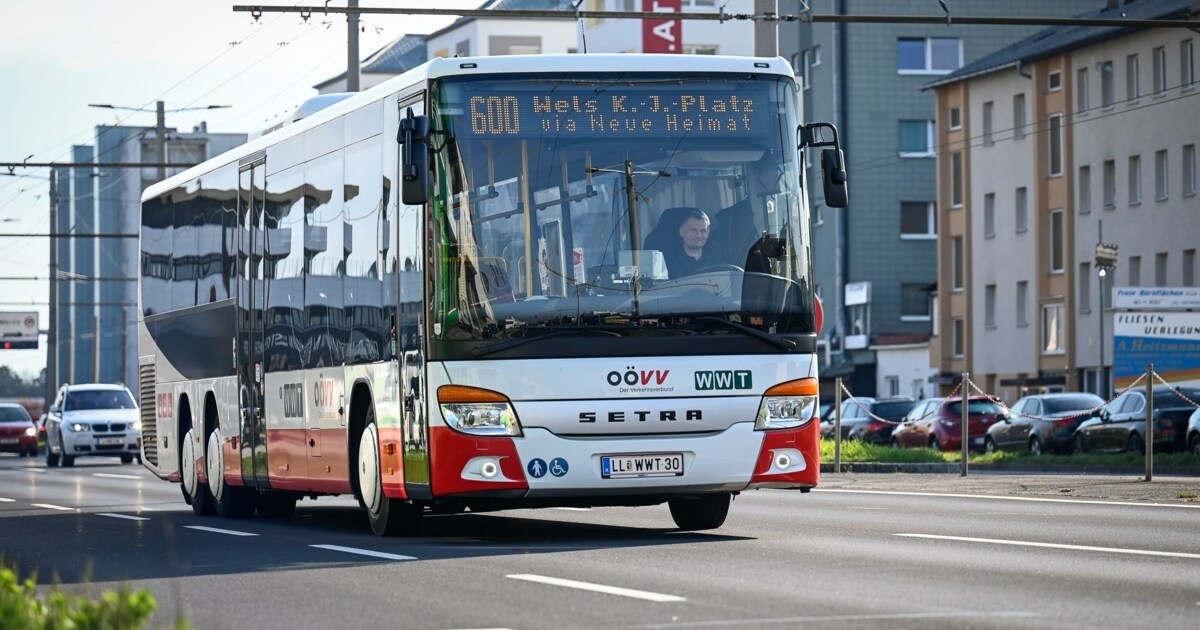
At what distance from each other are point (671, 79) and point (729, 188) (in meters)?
0.91

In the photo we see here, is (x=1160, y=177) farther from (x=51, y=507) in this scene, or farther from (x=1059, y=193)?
(x=51, y=507)

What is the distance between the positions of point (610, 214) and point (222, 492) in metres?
7.99

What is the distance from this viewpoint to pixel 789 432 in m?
15.7

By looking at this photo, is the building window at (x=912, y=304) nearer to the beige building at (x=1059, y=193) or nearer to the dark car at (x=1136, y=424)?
the beige building at (x=1059, y=193)

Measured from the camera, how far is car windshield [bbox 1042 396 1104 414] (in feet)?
152

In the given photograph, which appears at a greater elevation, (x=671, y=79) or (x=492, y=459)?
(x=671, y=79)

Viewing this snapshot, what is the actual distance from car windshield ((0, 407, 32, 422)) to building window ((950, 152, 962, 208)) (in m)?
33.7

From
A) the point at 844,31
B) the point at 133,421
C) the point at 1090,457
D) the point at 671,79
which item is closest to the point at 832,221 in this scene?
the point at 844,31

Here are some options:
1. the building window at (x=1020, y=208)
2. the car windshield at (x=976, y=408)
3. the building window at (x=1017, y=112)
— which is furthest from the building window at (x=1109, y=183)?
the car windshield at (x=976, y=408)

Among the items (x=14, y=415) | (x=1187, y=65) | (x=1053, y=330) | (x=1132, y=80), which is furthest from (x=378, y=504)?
(x=1053, y=330)

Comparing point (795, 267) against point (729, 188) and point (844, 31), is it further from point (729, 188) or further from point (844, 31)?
point (844, 31)

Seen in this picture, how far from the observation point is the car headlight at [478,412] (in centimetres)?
1523

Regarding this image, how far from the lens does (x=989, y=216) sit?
7944cm

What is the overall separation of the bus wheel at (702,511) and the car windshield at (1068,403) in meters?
29.9
